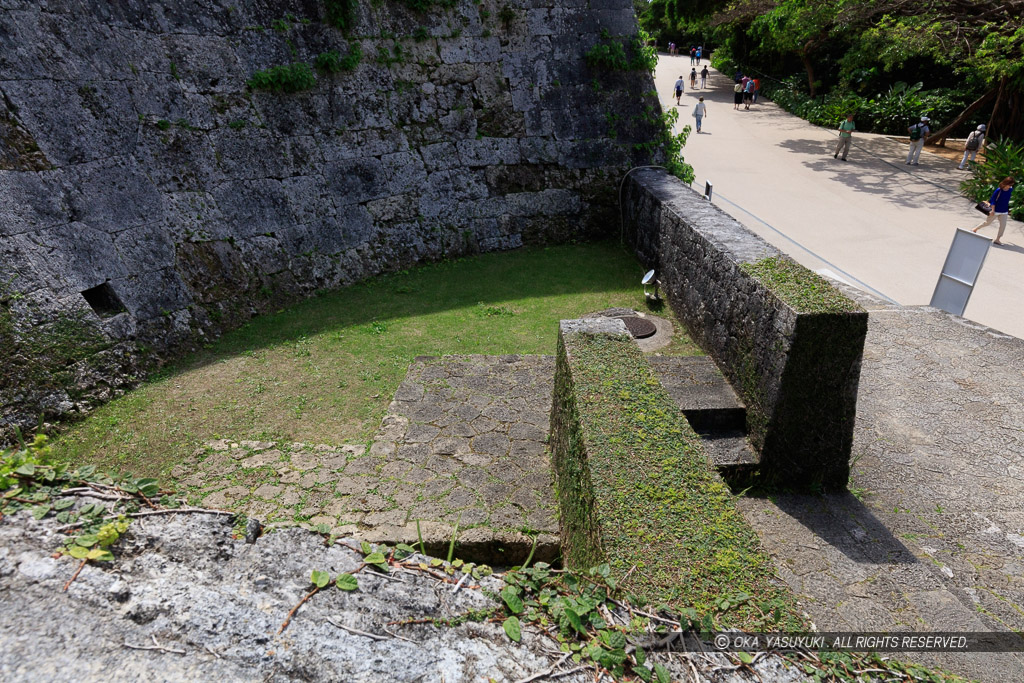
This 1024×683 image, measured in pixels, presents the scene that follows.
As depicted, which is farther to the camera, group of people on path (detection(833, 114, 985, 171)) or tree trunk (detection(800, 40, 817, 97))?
tree trunk (detection(800, 40, 817, 97))

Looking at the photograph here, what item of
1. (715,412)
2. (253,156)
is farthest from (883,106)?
(253,156)

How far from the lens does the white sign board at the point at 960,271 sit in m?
7.21

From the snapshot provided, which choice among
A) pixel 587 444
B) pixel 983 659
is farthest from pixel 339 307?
pixel 983 659

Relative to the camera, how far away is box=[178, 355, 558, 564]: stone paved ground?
13.0 feet

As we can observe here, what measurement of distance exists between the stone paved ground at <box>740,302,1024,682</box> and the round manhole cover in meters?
2.22

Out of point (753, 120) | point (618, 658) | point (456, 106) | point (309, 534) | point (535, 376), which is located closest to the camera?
point (618, 658)

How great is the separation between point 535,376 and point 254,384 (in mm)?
2836

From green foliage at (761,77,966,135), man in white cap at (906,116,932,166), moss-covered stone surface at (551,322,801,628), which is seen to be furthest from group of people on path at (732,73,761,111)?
moss-covered stone surface at (551,322,801,628)

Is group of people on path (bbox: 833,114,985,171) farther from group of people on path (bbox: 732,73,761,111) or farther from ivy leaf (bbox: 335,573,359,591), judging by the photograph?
ivy leaf (bbox: 335,573,359,591)

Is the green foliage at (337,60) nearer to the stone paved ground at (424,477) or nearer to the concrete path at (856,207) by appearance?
the stone paved ground at (424,477)

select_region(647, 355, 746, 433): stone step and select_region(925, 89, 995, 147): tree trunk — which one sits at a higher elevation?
select_region(647, 355, 746, 433): stone step

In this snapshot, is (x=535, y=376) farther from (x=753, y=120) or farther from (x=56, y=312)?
(x=753, y=120)

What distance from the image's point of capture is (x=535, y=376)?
19.5 ft

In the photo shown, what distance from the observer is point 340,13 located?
749cm
